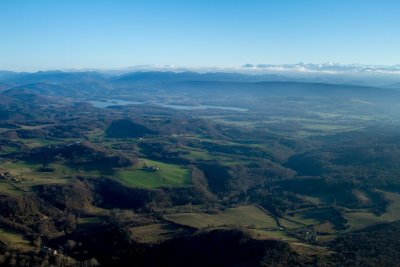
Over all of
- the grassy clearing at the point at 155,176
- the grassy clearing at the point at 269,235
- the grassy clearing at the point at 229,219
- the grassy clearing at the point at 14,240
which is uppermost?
the grassy clearing at the point at 269,235

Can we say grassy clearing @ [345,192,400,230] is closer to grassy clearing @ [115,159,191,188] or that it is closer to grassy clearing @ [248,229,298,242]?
grassy clearing @ [248,229,298,242]

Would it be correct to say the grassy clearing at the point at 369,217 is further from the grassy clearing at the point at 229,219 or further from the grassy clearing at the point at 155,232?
the grassy clearing at the point at 155,232

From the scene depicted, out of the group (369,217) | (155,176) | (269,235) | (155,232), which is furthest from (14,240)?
(369,217)

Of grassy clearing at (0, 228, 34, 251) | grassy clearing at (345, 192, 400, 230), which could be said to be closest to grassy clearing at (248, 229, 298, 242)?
grassy clearing at (345, 192, 400, 230)

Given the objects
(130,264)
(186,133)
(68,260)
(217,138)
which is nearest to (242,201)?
(130,264)

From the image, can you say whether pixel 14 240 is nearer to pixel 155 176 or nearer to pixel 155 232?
pixel 155 232

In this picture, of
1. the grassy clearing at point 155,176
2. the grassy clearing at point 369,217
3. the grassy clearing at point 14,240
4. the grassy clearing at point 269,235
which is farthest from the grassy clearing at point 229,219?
the grassy clearing at point 14,240
